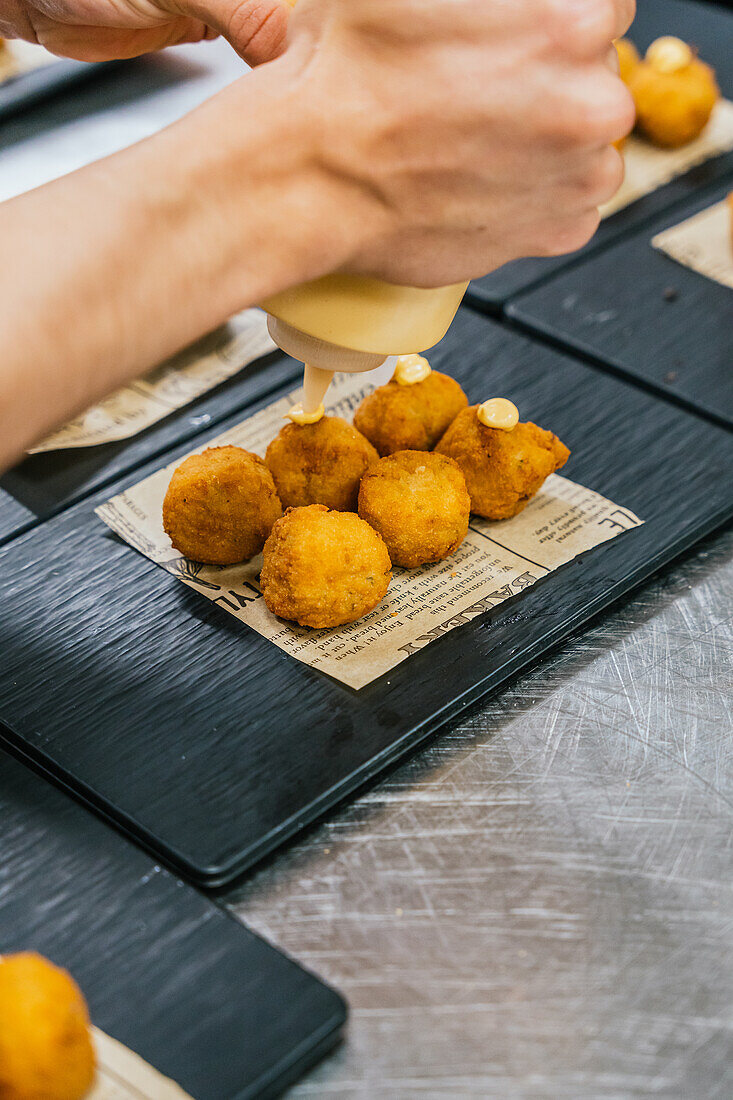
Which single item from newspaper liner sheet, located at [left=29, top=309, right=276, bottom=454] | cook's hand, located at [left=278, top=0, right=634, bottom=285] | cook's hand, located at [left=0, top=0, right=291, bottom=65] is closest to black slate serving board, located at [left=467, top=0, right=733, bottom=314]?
newspaper liner sheet, located at [left=29, top=309, right=276, bottom=454]

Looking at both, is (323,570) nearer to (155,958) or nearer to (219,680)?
(219,680)

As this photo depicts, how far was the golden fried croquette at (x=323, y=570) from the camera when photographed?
115 cm

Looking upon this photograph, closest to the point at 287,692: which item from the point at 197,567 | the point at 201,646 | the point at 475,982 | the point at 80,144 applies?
the point at 201,646

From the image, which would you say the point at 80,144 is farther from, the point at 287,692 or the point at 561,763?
the point at 561,763

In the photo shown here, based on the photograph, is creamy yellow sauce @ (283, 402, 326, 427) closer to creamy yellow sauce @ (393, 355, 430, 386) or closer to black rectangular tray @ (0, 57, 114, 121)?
creamy yellow sauce @ (393, 355, 430, 386)

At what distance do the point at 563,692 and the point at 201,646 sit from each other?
1.22 feet

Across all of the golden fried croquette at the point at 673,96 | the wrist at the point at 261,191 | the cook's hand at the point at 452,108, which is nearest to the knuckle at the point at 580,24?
the cook's hand at the point at 452,108

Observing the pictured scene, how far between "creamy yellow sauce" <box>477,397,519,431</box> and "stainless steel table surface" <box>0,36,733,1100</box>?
0.25 m

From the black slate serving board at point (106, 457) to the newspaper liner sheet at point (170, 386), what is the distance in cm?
2

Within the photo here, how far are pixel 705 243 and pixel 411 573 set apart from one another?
0.95 metres

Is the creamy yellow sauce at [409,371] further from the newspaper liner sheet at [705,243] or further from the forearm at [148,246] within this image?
the newspaper liner sheet at [705,243]

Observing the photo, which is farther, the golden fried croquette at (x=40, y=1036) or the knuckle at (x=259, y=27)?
the knuckle at (x=259, y=27)

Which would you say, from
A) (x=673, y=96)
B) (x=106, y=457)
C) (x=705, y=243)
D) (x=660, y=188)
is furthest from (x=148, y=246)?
(x=673, y=96)

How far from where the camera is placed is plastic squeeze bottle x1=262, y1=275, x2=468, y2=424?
957 mm
